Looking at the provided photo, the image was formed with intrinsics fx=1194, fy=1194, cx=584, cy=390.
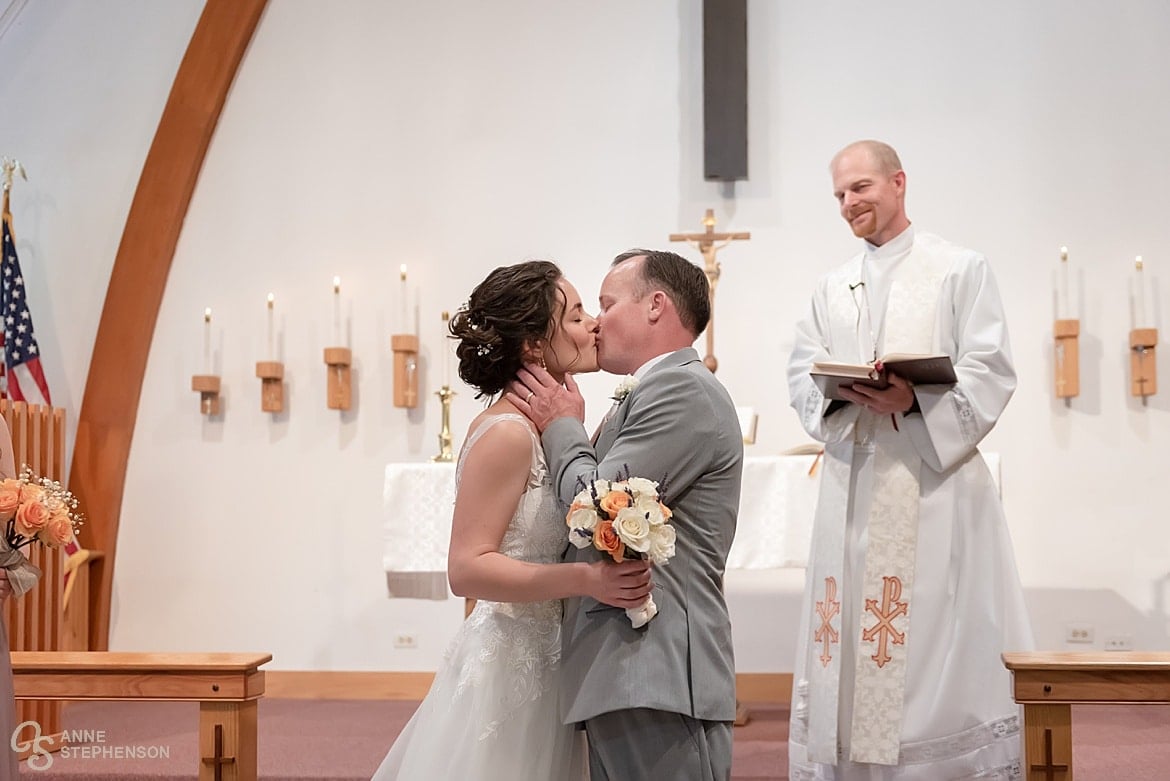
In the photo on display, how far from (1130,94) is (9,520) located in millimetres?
5709

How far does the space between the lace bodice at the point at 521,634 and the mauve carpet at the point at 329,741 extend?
6.95ft

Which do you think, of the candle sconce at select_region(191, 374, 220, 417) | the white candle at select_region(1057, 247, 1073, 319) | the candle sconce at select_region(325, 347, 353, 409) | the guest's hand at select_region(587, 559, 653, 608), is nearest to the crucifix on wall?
the white candle at select_region(1057, 247, 1073, 319)

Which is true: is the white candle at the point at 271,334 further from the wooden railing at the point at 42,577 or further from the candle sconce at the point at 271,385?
the wooden railing at the point at 42,577

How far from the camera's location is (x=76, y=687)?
3188mm

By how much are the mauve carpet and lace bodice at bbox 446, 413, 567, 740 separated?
83.4 inches

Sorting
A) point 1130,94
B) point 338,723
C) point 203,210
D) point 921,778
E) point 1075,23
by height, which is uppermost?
point 1075,23

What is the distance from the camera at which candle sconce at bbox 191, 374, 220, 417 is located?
650 centimetres

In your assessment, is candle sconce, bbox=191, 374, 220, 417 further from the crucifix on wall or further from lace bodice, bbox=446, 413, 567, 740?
lace bodice, bbox=446, 413, 567, 740

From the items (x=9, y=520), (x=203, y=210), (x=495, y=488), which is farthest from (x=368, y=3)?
(x=495, y=488)

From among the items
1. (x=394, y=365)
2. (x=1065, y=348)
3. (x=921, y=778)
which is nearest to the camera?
(x=921, y=778)

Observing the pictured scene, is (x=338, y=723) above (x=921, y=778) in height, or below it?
below

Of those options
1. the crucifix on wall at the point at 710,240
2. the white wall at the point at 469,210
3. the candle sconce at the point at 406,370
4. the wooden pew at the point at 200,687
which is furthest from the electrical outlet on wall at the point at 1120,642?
the wooden pew at the point at 200,687

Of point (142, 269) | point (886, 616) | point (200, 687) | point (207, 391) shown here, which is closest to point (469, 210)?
point (207, 391)

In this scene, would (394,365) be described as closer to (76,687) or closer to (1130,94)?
(76,687)
